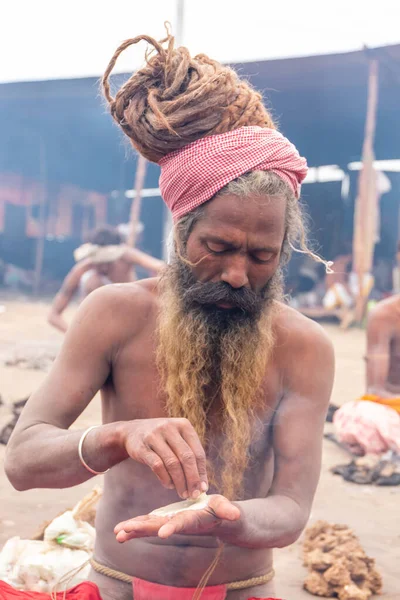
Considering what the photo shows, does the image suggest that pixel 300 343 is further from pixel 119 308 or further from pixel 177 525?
pixel 177 525

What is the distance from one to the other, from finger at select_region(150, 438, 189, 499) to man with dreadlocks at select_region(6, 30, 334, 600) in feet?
1.29

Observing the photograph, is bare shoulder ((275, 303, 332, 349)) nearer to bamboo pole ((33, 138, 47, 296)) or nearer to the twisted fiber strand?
the twisted fiber strand

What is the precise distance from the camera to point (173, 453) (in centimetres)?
178

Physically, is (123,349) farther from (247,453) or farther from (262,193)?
(262,193)

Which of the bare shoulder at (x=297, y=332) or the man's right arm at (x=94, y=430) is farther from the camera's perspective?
the bare shoulder at (x=297, y=332)

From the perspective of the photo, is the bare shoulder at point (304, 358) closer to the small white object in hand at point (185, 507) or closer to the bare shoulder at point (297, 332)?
the bare shoulder at point (297, 332)

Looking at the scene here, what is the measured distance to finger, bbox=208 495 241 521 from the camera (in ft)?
5.77

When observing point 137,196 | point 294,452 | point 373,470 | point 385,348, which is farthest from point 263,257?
point 137,196

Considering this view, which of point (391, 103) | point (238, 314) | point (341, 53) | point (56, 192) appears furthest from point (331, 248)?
point (238, 314)

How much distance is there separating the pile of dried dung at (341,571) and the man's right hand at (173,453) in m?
2.10

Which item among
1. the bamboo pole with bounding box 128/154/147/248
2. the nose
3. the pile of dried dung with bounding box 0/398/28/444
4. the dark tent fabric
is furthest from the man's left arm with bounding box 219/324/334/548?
the bamboo pole with bounding box 128/154/147/248

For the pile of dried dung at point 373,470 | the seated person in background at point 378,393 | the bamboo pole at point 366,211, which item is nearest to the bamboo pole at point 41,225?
the bamboo pole at point 366,211

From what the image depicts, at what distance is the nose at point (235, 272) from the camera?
2.18m

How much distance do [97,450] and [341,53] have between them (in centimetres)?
1068
